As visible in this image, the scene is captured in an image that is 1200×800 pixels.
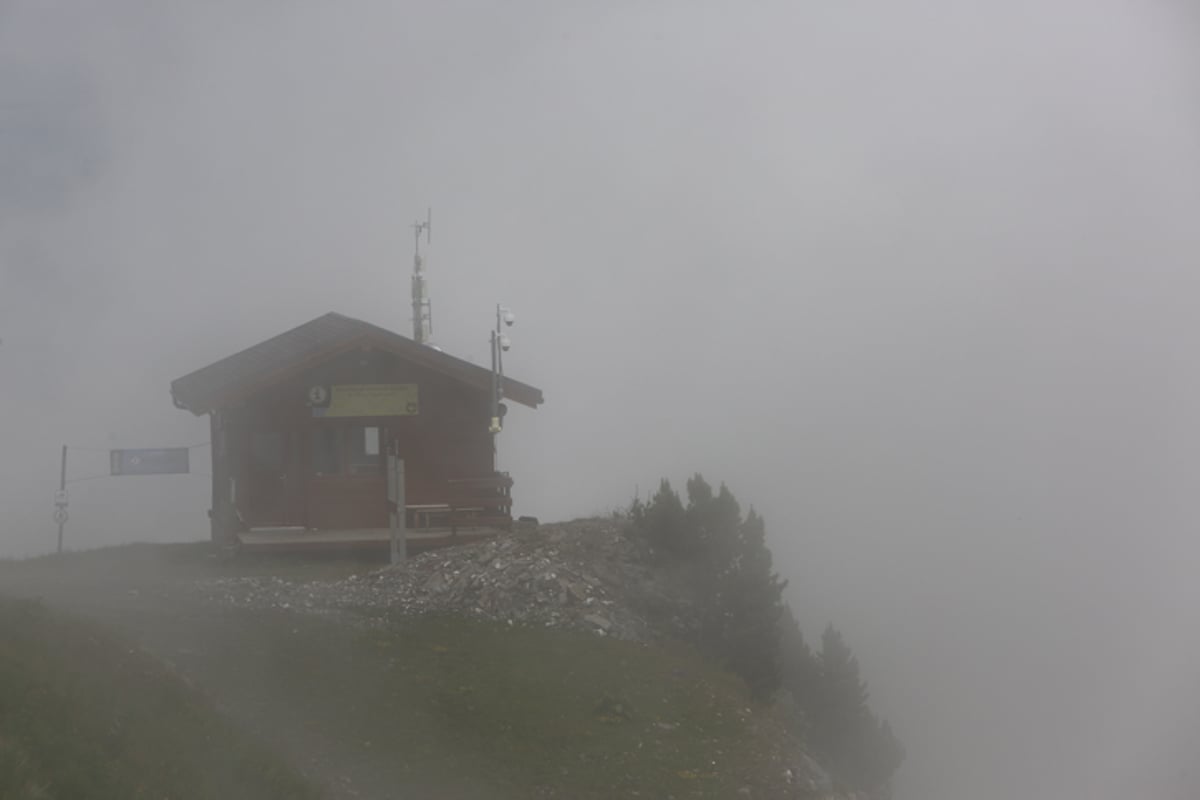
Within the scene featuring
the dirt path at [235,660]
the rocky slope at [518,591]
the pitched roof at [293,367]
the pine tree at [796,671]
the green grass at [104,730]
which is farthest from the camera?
the pitched roof at [293,367]

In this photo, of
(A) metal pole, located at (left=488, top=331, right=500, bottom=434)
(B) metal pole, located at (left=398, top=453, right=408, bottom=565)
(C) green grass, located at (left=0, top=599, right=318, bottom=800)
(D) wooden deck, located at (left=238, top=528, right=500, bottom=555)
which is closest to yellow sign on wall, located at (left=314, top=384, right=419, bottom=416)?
(A) metal pole, located at (left=488, top=331, right=500, bottom=434)

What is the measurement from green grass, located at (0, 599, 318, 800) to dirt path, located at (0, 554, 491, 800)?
64 centimetres

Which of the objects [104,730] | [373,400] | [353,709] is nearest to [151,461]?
[373,400]

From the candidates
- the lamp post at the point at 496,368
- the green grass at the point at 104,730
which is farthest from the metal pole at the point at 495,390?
the green grass at the point at 104,730

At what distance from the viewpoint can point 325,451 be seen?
22516 millimetres

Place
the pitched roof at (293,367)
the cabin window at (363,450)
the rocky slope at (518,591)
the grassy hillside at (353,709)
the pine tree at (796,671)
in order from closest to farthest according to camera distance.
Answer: the grassy hillside at (353,709) < the rocky slope at (518,591) < the pine tree at (796,671) < the pitched roof at (293,367) < the cabin window at (363,450)

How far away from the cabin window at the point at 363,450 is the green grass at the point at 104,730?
40.0 feet

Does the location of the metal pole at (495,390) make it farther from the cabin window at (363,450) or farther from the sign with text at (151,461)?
the sign with text at (151,461)

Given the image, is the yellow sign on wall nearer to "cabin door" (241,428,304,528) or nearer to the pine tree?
"cabin door" (241,428,304,528)

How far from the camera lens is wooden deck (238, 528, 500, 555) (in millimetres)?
19984

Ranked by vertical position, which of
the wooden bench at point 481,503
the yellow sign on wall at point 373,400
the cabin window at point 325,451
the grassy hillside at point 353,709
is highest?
the yellow sign on wall at point 373,400

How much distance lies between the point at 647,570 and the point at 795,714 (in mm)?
2974

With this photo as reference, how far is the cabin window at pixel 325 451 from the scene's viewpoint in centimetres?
2241

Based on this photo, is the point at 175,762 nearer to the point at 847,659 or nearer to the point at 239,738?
the point at 239,738
